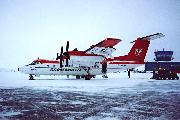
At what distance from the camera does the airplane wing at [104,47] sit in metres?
19.1

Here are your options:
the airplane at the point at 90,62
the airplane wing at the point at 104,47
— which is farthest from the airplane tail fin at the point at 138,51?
the airplane wing at the point at 104,47

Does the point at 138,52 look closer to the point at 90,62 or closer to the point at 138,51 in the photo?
the point at 138,51

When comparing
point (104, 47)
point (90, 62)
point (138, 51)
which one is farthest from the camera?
point (138, 51)

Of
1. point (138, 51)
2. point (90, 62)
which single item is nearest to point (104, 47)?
point (90, 62)

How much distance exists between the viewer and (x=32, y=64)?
24.9m

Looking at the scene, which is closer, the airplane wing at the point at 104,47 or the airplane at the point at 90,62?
the airplane wing at the point at 104,47

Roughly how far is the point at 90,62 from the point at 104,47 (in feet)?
15.4

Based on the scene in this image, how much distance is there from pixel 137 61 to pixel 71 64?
11203 millimetres

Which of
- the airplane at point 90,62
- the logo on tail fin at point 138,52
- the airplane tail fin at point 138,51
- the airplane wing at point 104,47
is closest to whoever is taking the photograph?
the airplane wing at point 104,47

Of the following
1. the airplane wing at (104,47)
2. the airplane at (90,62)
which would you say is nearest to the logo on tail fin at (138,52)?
the airplane at (90,62)

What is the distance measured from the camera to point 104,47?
821 inches

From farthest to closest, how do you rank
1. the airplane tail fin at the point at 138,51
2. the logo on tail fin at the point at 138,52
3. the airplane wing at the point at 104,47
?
the logo on tail fin at the point at 138,52 < the airplane tail fin at the point at 138,51 < the airplane wing at the point at 104,47

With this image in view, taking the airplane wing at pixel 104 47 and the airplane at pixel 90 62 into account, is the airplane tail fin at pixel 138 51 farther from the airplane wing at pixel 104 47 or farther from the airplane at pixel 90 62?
the airplane wing at pixel 104 47

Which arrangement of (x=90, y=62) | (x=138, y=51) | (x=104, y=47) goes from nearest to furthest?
(x=104, y=47) < (x=90, y=62) < (x=138, y=51)
